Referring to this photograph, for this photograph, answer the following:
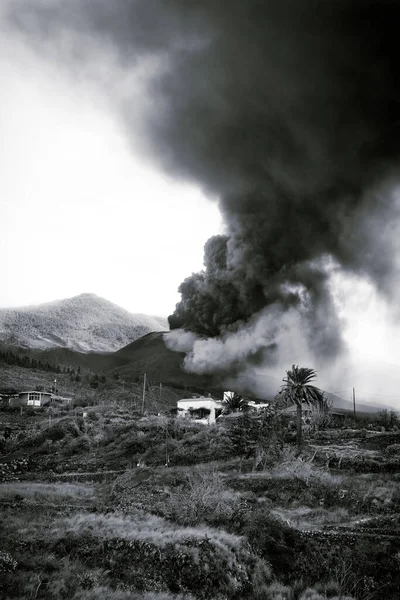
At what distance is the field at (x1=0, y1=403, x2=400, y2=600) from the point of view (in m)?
11.3

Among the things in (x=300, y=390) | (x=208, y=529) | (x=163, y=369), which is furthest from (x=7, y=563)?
(x=163, y=369)

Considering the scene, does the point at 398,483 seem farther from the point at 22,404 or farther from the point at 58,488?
the point at 22,404

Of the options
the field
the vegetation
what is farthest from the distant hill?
the field

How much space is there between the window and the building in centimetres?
2322

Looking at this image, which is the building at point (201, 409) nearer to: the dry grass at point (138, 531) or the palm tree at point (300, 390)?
the palm tree at point (300, 390)

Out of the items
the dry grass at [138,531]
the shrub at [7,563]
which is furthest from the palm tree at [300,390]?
the shrub at [7,563]

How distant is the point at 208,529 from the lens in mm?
15039

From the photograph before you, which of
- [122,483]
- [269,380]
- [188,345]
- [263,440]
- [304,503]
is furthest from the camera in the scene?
[269,380]

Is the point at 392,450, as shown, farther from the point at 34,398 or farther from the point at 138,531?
the point at 34,398

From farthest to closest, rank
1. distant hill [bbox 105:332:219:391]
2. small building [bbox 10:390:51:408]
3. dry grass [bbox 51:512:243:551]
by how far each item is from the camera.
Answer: distant hill [bbox 105:332:219:391] → small building [bbox 10:390:51:408] → dry grass [bbox 51:512:243:551]

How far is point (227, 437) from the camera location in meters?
41.7

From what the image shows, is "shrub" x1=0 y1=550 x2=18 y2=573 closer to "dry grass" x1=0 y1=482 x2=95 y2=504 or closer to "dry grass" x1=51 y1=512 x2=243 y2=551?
"dry grass" x1=51 y1=512 x2=243 y2=551

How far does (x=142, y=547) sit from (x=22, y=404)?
61.9m

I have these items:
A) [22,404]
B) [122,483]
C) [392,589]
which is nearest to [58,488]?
[122,483]
